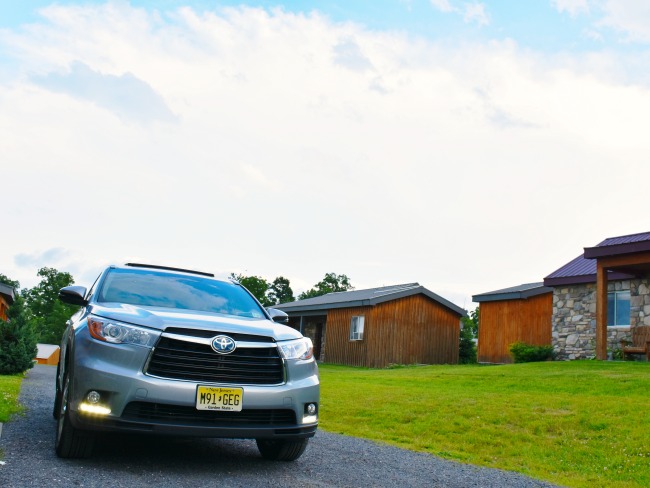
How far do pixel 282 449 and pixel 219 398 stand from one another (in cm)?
127

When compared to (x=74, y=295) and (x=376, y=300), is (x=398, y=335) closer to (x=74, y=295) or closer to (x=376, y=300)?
(x=376, y=300)

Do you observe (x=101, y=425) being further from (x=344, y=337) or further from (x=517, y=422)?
(x=344, y=337)

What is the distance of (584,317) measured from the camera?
2242 centimetres

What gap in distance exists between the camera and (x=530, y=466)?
7.80 meters

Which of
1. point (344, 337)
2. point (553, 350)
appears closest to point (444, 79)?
point (553, 350)

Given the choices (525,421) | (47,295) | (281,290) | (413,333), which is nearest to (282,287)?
(281,290)

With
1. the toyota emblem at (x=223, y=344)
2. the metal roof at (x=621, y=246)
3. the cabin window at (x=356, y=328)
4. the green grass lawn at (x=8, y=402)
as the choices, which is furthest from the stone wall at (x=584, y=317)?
the toyota emblem at (x=223, y=344)

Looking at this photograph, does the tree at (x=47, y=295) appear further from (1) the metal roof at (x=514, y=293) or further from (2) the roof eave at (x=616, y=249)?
(2) the roof eave at (x=616, y=249)

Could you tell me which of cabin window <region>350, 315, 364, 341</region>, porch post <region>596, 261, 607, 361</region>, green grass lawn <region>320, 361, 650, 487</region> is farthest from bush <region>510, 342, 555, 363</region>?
cabin window <region>350, 315, 364, 341</region>

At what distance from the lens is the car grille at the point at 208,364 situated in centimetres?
512

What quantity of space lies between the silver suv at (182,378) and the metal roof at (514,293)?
2143 cm

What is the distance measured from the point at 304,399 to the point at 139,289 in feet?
6.40

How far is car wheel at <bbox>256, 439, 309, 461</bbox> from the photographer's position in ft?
19.8

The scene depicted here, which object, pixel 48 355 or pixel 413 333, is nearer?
pixel 413 333
